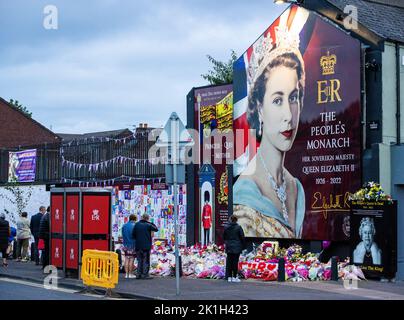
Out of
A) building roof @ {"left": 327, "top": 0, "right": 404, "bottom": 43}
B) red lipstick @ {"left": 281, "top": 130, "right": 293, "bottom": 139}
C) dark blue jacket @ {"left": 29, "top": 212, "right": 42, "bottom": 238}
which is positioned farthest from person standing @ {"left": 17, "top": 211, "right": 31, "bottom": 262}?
building roof @ {"left": 327, "top": 0, "right": 404, "bottom": 43}

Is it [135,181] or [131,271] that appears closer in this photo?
[131,271]

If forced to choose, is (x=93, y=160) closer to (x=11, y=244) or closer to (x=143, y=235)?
(x=11, y=244)

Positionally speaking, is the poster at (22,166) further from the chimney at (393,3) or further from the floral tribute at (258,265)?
the chimney at (393,3)

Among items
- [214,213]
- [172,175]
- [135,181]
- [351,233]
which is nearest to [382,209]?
[351,233]

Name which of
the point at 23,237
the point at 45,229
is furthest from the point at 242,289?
the point at 23,237

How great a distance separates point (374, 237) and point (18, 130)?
150 ft

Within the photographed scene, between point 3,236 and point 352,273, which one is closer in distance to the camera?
point 352,273

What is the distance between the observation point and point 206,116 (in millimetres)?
28844

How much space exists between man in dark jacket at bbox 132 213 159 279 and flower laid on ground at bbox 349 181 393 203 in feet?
18.0

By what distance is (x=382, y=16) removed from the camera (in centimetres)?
2500

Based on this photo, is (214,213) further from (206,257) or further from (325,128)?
(325,128)

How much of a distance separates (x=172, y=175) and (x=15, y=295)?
4260 millimetres
